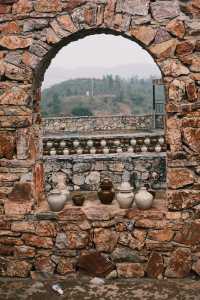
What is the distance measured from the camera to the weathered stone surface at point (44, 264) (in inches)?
231

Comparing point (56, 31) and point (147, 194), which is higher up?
point (56, 31)

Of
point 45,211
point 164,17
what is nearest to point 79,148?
point 45,211

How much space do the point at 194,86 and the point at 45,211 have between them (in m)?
2.60

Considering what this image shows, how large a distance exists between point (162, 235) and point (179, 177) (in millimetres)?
799

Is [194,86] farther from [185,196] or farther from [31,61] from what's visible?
[31,61]

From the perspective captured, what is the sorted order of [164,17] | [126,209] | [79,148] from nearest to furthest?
[164,17] → [126,209] → [79,148]

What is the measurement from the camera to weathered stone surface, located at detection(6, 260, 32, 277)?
591cm

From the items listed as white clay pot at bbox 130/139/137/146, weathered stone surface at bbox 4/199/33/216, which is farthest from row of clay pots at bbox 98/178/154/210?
white clay pot at bbox 130/139/137/146

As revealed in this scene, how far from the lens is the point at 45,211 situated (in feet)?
19.3

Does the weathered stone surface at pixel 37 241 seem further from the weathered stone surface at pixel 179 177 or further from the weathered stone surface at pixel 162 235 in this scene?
the weathered stone surface at pixel 179 177

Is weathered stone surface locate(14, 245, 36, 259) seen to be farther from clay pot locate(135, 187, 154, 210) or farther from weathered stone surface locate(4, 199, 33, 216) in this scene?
clay pot locate(135, 187, 154, 210)

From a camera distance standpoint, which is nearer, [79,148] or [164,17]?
[164,17]

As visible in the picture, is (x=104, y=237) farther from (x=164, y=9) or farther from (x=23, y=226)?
(x=164, y=9)

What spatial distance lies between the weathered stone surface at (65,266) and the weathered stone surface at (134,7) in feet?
11.1
